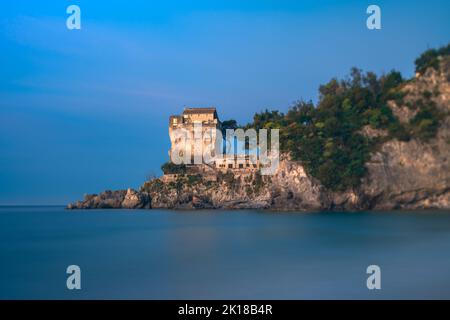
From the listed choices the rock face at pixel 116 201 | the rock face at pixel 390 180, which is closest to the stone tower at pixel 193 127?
the rock face at pixel 116 201

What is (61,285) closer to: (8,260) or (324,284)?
(8,260)

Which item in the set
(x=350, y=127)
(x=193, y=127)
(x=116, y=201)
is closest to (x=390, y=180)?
(x=350, y=127)

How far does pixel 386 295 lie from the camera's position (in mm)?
15344

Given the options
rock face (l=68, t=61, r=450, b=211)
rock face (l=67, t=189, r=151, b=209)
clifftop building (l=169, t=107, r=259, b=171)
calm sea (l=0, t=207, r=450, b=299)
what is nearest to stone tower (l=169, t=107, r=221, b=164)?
clifftop building (l=169, t=107, r=259, b=171)

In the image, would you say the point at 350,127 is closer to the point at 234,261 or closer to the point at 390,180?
the point at 390,180

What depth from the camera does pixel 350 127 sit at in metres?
56.0

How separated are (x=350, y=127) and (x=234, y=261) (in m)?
37.7

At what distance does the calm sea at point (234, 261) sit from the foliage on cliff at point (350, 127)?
1639 cm

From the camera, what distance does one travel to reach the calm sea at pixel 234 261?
16.2 m

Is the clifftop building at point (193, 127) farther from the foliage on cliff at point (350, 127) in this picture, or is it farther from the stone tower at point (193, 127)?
the foliage on cliff at point (350, 127)

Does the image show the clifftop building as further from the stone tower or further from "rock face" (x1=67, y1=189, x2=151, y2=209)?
"rock face" (x1=67, y1=189, x2=151, y2=209)

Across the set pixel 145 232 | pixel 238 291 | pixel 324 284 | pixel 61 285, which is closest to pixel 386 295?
pixel 324 284

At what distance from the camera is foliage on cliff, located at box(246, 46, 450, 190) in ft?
176

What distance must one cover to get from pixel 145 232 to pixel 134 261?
13126 millimetres
